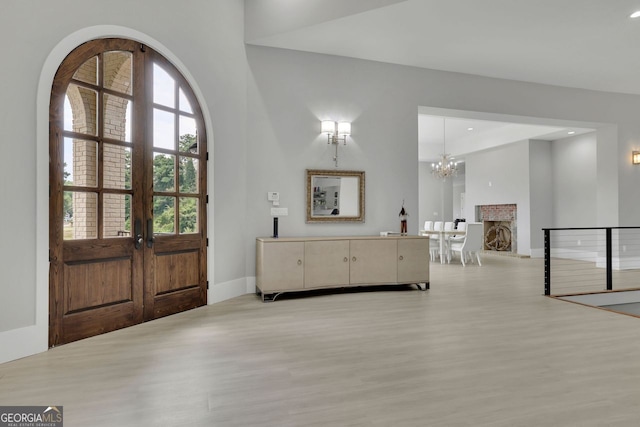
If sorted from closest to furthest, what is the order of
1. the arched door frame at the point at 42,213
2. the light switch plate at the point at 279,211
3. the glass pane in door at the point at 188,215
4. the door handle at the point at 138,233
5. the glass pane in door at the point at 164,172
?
the arched door frame at the point at 42,213 < the door handle at the point at 138,233 < the glass pane in door at the point at 164,172 < the glass pane in door at the point at 188,215 < the light switch plate at the point at 279,211

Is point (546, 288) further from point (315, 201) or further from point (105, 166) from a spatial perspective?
point (105, 166)

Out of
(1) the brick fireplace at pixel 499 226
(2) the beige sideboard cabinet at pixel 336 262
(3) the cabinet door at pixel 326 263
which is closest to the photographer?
(2) the beige sideboard cabinet at pixel 336 262

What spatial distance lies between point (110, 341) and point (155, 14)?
3.17m

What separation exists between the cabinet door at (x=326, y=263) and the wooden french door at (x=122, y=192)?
1.26m

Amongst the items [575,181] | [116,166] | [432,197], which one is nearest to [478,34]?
[116,166]

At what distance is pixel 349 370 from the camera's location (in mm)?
2580

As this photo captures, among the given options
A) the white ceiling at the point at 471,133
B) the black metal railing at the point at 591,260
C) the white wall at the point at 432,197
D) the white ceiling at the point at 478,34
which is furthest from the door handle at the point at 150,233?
the white wall at the point at 432,197

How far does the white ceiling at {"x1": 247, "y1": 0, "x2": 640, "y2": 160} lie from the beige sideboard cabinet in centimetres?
259

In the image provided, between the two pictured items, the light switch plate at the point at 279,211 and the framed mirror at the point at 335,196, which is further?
the framed mirror at the point at 335,196

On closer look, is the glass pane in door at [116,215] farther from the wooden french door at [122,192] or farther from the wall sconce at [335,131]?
the wall sconce at [335,131]

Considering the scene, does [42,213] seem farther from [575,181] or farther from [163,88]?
[575,181]

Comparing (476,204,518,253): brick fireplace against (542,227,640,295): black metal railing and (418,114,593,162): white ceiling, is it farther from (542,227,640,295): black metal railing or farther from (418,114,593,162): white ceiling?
(418,114,593,162): white ceiling

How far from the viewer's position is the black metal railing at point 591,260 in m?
5.44

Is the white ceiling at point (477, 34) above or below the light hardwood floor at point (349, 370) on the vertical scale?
above
